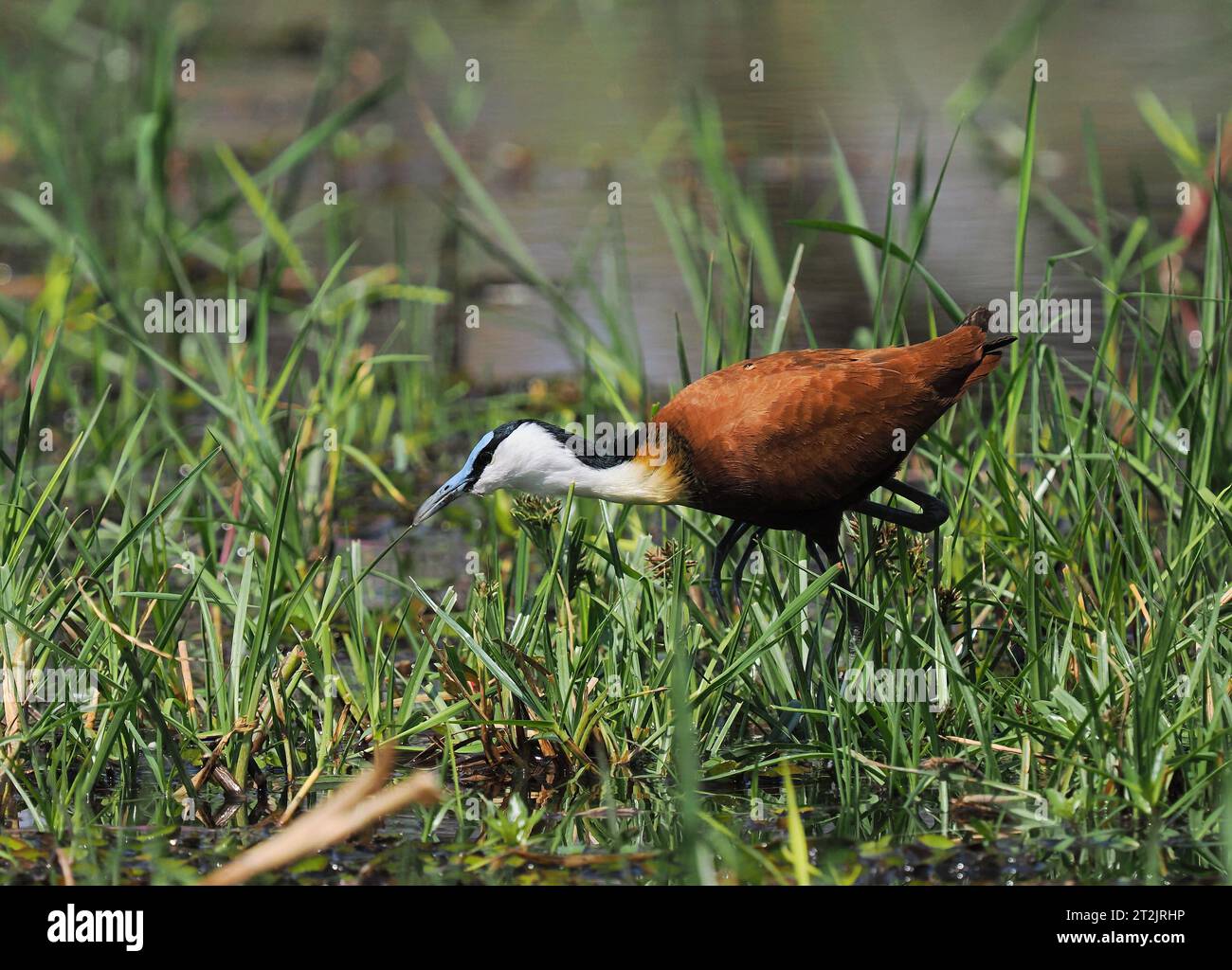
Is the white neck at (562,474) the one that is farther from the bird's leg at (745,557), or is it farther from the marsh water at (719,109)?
the marsh water at (719,109)

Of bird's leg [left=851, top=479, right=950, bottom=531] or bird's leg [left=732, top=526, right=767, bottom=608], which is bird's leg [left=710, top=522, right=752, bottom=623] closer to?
bird's leg [left=732, top=526, right=767, bottom=608]

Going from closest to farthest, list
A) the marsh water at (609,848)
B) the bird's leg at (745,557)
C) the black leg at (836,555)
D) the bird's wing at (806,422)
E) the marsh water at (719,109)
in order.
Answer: the marsh water at (609,848) < the bird's wing at (806,422) < the black leg at (836,555) < the bird's leg at (745,557) < the marsh water at (719,109)

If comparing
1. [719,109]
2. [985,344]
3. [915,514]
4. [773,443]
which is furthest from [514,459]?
[719,109]

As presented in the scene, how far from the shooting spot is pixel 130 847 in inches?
119

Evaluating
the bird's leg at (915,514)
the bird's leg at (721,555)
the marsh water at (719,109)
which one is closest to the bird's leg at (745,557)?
the bird's leg at (721,555)

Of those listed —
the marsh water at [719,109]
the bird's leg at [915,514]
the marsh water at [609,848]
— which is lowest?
the marsh water at [609,848]

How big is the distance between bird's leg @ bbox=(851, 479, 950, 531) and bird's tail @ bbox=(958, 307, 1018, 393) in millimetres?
270

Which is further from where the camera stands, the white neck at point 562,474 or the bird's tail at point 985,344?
the bird's tail at point 985,344

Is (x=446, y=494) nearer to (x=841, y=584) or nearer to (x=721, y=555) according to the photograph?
(x=721, y=555)

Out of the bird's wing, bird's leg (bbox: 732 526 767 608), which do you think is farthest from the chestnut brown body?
bird's leg (bbox: 732 526 767 608)

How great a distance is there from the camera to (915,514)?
371 centimetres

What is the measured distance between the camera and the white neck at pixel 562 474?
3.56m

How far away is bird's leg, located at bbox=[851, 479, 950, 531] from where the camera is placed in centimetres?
364
